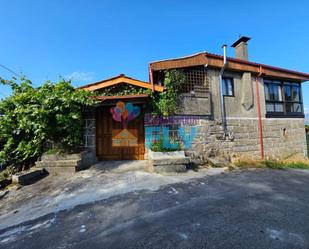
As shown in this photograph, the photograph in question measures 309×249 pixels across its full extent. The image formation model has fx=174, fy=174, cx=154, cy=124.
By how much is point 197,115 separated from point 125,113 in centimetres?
304

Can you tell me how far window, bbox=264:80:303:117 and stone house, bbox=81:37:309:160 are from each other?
27 cm

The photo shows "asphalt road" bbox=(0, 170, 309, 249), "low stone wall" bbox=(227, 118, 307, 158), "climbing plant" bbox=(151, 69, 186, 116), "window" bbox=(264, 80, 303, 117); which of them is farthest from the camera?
"window" bbox=(264, 80, 303, 117)

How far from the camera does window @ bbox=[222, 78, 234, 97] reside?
8.33 m

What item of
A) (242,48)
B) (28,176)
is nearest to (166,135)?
(28,176)

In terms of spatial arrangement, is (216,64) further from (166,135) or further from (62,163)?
(62,163)

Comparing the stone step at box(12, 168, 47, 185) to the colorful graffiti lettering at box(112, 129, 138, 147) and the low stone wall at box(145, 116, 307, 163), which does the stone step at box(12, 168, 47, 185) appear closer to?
the colorful graffiti lettering at box(112, 129, 138, 147)

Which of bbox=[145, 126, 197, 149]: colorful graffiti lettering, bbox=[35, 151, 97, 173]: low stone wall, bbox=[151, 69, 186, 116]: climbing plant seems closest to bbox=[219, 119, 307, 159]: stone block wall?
bbox=[145, 126, 197, 149]: colorful graffiti lettering

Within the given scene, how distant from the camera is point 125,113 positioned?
288 inches

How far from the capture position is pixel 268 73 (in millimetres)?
9234

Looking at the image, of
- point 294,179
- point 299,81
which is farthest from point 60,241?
point 299,81

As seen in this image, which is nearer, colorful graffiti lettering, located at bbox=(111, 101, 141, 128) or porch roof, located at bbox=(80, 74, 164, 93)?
porch roof, located at bbox=(80, 74, 164, 93)

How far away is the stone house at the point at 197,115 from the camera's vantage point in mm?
7094

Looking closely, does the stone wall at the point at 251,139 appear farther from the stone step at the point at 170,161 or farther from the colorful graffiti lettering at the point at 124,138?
the colorful graffiti lettering at the point at 124,138

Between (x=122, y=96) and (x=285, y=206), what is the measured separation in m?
5.59
